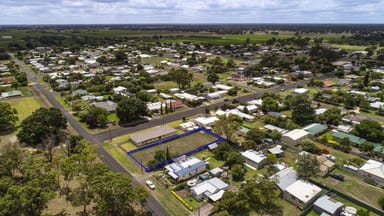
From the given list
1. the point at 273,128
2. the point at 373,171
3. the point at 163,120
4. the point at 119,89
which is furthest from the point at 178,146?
the point at 119,89

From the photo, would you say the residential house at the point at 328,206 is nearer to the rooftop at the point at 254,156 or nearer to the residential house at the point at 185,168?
the rooftop at the point at 254,156

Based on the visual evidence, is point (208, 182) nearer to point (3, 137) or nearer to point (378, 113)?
point (3, 137)

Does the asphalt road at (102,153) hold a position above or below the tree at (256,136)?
below

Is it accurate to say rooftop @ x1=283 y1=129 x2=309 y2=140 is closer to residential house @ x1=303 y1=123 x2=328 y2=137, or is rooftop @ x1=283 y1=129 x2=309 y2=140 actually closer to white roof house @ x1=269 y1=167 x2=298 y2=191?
residential house @ x1=303 y1=123 x2=328 y2=137

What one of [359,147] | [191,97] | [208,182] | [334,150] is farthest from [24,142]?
[359,147]

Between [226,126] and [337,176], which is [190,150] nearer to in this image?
[226,126]

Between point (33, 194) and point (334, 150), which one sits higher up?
point (33, 194)

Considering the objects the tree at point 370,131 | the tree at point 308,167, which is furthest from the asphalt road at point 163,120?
the tree at point 308,167
